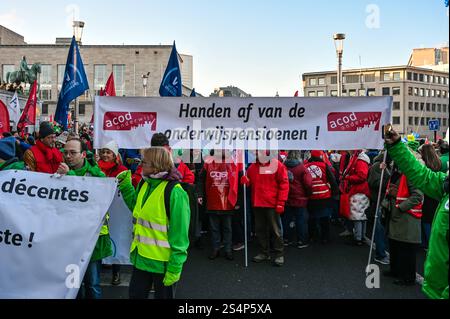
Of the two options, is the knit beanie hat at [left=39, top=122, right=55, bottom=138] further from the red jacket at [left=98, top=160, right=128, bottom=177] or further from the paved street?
the paved street

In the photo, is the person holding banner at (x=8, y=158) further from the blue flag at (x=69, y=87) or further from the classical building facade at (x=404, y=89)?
the classical building facade at (x=404, y=89)

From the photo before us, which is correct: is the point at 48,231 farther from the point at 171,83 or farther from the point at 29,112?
the point at 29,112

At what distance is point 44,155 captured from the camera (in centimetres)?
498

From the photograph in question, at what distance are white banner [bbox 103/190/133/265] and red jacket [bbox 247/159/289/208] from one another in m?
2.18

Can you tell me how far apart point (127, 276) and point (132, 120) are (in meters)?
2.19

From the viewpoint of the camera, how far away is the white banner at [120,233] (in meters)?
5.25

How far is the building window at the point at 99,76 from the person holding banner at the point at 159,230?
2733 inches

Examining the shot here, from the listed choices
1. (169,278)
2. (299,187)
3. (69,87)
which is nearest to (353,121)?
(299,187)

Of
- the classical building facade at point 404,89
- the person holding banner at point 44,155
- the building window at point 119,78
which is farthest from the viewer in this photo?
the classical building facade at point 404,89

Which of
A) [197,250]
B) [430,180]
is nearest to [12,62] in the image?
[197,250]

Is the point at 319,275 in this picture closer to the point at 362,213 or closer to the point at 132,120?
the point at 362,213

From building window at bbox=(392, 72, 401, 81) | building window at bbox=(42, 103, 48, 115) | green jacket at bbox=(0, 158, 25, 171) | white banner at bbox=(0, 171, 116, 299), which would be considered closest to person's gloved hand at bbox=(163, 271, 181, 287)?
white banner at bbox=(0, 171, 116, 299)

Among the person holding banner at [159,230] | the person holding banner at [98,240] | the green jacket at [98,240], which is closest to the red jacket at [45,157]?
the person holding banner at [98,240]
